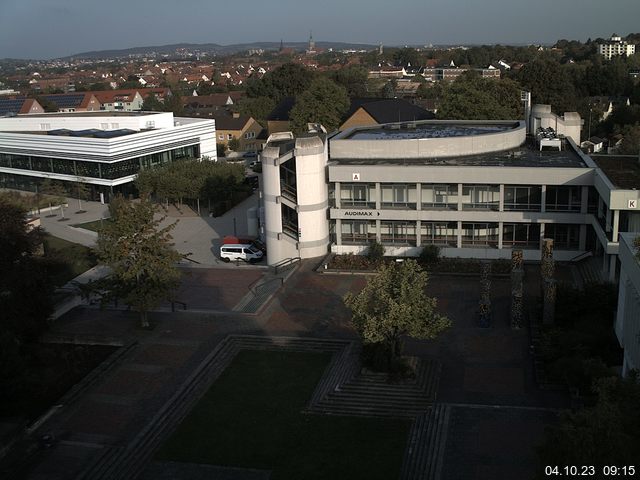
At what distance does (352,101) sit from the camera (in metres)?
81.4

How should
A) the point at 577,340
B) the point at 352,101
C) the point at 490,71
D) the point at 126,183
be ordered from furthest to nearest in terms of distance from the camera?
the point at 490,71 < the point at 352,101 < the point at 126,183 < the point at 577,340

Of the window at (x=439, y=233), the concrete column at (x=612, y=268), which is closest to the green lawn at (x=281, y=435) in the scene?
the concrete column at (x=612, y=268)

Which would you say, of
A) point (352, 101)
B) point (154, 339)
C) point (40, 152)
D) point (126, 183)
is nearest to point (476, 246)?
point (154, 339)

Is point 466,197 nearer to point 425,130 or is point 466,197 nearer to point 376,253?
point 376,253

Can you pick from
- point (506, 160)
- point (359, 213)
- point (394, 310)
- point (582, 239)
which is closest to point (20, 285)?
point (394, 310)

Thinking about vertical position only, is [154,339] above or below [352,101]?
below

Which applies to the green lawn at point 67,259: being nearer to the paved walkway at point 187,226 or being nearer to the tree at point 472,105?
the paved walkway at point 187,226

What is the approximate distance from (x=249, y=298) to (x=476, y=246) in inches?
464

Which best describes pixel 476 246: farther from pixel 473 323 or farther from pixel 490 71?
pixel 490 71


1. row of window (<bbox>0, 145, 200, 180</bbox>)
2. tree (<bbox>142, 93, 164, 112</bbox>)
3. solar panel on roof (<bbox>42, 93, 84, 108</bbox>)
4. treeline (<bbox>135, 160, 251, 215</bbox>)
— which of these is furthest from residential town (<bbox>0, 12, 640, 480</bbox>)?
solar panel on roof (<bbox>42, 93, 84, 108</bbox>)

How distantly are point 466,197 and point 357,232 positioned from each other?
5.89 meters

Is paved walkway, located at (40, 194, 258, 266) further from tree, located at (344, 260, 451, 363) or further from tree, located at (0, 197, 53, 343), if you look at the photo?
tree, located at (344, 260, 451, 363)

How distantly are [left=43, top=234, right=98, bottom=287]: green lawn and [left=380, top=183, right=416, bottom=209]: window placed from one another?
52.4ft

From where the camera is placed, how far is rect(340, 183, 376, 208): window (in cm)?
3653
